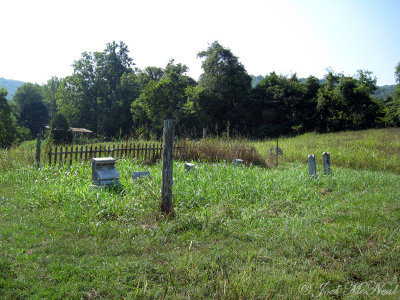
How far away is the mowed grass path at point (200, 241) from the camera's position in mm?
2895

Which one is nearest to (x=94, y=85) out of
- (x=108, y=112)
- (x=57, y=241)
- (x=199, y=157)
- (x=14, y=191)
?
(x=108, y=112)

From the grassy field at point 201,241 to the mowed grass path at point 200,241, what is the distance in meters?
0.02

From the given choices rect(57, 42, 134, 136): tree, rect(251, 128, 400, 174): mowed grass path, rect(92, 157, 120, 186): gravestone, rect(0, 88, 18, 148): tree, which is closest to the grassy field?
rect(92, 157, 120, 186): gravestone

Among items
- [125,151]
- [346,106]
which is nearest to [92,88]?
[346,106]

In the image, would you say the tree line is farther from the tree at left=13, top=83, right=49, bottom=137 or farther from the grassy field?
the tree at left=13, top=83, right=49, bottom=137

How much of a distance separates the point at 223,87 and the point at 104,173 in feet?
82.6

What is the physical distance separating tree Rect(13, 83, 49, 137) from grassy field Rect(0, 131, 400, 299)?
54.1 meters

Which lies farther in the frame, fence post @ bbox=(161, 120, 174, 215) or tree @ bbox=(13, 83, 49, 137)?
tree @ bbox=(13, 83, 49, 137)

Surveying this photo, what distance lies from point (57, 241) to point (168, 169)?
6.60 ft

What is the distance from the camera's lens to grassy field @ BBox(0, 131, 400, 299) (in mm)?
2889

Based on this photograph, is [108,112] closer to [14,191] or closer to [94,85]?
[94,85]

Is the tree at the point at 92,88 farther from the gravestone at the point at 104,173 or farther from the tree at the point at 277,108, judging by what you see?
the gravestone at the point at 104,173

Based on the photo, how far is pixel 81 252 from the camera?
3730 millimetres

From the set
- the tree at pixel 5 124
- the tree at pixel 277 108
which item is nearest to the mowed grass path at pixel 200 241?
the tree at pixel 277 108
